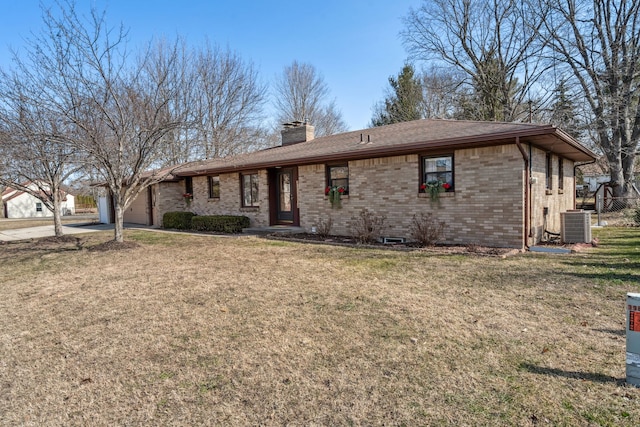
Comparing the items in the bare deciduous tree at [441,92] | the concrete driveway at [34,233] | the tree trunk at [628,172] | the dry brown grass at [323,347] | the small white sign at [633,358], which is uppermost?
the bare deciduous tree at [441,92]

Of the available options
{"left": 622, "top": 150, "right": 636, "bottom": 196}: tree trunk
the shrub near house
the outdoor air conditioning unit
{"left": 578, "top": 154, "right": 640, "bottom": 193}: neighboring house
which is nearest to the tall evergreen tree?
{"left": 578, "top": 154, "right": 640, "bottom": 193}: neighboring house

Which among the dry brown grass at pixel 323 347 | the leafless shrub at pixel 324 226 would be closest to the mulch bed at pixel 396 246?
the leafless shrub at pixel 324 226

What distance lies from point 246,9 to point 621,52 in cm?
1814

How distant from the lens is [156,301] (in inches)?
198

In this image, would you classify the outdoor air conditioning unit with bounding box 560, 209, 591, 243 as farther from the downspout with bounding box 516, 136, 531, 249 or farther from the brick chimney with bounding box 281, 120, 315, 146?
the brick chimney with bounding box 281, 120, 315, 146

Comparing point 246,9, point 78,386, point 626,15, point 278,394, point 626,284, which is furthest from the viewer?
point 626,15

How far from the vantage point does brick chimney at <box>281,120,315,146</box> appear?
54.4 ft

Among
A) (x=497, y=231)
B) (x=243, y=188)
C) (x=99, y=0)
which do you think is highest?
(x=99, y=0)

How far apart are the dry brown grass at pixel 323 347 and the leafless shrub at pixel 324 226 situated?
455 cm

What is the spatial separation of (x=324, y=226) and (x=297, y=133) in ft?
22.9

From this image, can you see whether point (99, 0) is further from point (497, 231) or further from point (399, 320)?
point (497, 231)

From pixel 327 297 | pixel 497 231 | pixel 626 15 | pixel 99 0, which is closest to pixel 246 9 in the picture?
pixel 99 0

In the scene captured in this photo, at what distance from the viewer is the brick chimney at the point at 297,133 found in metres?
16.6

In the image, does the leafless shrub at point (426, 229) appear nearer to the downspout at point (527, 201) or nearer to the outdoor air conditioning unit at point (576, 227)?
the downspout at point (527, 201)
